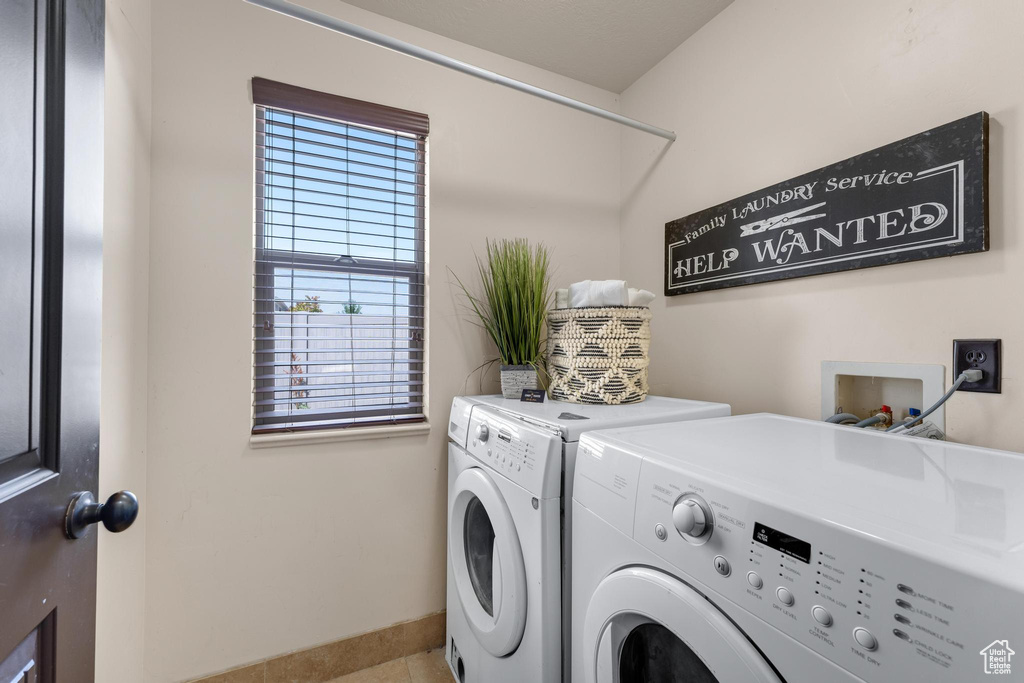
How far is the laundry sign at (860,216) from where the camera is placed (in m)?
1.02

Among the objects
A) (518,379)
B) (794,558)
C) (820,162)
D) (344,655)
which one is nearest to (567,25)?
(820,162)

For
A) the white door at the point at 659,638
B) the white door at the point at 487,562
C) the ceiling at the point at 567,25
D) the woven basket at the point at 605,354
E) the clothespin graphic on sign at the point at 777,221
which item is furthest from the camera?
the ceiling at the point at 567,25

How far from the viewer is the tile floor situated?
61.6 inches

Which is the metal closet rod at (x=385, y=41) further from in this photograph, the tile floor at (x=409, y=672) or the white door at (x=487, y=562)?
the tile floor at (x=409, y=672)

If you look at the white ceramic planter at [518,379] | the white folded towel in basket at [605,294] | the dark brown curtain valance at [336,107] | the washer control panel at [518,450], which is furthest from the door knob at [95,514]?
the dark brown curtain valance at [336,107]

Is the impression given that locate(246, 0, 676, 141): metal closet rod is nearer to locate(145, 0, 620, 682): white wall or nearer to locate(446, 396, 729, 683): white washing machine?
locate(145, 0, 620, 682): white wall

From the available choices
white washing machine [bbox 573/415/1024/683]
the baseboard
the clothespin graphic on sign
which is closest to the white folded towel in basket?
the clothespin graphic on sign

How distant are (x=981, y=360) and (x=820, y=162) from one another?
2.25 ft

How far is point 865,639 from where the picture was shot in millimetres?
461

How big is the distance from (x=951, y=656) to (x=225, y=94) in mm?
2048

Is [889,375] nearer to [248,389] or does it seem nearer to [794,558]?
[794,558]

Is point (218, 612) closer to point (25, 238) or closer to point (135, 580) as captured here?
point (135, 580)

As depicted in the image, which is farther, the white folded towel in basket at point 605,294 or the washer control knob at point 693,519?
the white folded towel in basket at point 605,294

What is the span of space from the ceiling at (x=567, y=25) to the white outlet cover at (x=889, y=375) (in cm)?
136
